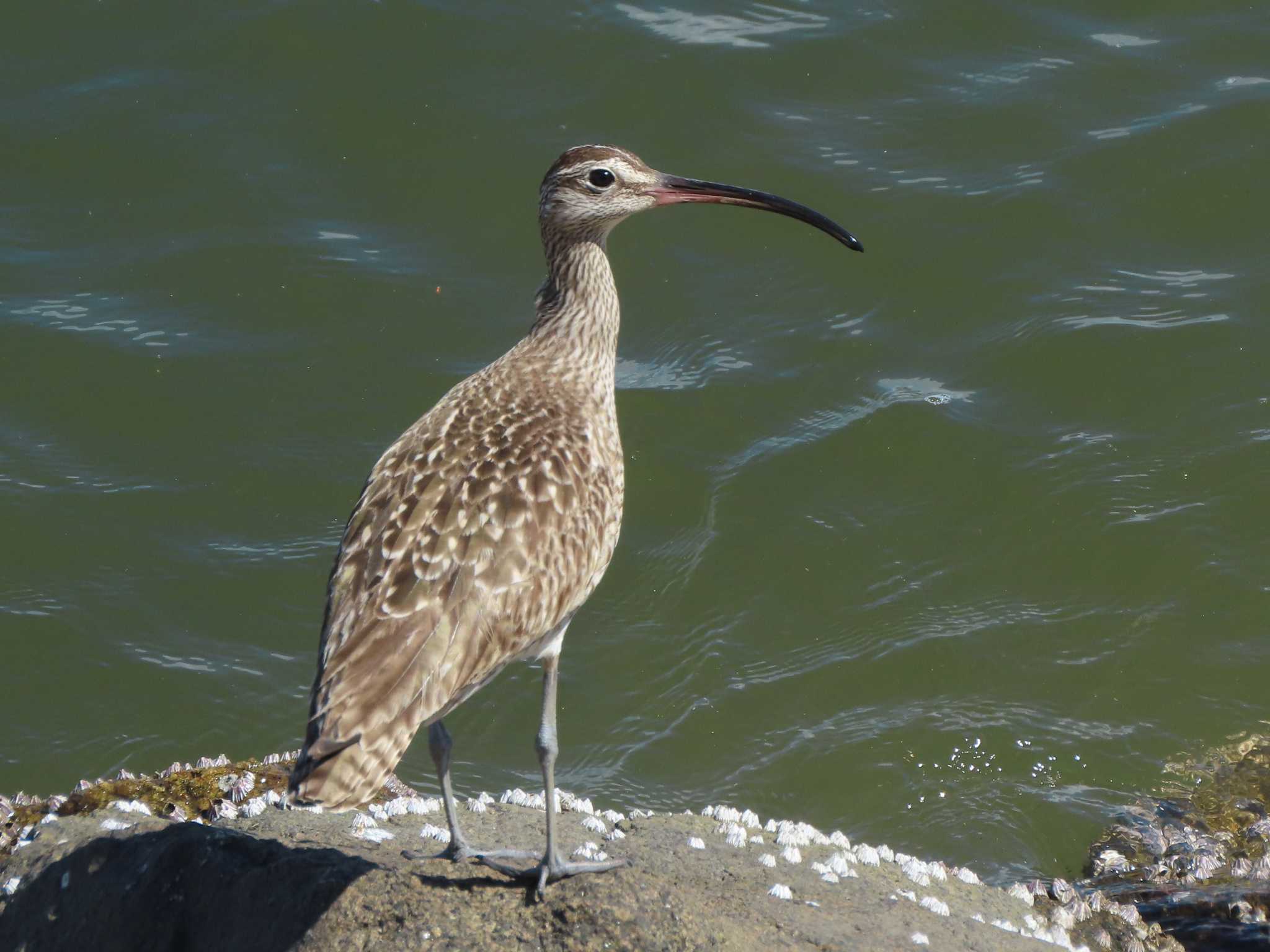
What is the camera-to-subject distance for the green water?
9.40 metres

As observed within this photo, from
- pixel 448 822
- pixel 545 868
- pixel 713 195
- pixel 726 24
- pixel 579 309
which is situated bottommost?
pixel 448 822

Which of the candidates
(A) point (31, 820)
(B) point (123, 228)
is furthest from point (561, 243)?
(B) point (123, 228)

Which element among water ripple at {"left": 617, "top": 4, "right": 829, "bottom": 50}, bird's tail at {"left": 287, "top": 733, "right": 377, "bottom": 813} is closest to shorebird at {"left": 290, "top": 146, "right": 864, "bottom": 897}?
bird's tail at {"left": 287, "top": 733, "right": 377, "bottom": 813}

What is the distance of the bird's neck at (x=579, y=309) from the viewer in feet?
24.5

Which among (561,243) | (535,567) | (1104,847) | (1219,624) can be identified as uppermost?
(561,243)

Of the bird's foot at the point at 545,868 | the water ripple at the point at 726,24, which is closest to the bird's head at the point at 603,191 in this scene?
the bird's foot at the point at 545,868

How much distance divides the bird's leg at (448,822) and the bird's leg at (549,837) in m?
0.09

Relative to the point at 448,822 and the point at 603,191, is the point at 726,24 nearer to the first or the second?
the point at 603,191

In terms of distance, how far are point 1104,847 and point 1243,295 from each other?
535 cm

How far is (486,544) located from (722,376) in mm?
5698

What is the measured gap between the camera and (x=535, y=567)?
6121 millimetres

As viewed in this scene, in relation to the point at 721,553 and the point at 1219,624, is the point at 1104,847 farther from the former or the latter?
the point at 721,553

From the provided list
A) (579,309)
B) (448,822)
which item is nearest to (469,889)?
(448,822)

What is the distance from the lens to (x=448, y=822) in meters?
6.48
